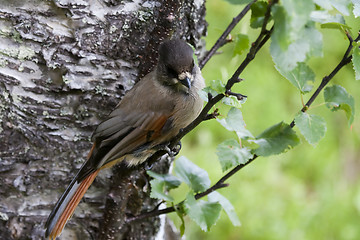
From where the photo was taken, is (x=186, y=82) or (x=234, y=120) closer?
(x=234, y=120)

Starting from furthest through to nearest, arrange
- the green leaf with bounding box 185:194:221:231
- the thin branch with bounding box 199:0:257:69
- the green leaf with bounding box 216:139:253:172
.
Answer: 1. the thin branch with bounding box 199:0:257:69
2. the green leaf with bounding box 185:194:221:231
3. the green leaf with bounding box 216:139:253:172

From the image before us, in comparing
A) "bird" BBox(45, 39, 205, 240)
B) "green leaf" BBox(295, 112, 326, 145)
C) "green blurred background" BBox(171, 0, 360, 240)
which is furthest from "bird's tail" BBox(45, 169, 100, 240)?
"green blurred background" BBox(171, 0, 360, 240)

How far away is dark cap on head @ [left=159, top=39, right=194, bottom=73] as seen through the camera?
186cm

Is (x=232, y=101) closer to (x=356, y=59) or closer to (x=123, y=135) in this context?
(x=356, y=59)

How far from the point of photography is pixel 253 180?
13.0 ft

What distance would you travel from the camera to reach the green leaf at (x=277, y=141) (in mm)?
1576

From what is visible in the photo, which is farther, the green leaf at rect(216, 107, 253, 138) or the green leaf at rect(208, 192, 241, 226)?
the green leaf at rect(208, 192, 241, 226)

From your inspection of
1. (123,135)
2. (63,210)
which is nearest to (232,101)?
(123,135)

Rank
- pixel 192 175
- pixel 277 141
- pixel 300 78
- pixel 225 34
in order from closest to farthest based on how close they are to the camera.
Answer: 1. pixel 300 78
2. pixel 277 141
3. pixel 192 175
4. pixel 225 34

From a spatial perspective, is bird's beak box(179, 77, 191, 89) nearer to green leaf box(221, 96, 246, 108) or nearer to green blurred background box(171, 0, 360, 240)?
green leaf box(221, 96, 246, 108)

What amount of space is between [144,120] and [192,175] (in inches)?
12.9

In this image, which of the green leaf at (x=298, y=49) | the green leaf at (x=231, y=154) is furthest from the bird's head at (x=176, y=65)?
the green leaf at (x=298, y=49)

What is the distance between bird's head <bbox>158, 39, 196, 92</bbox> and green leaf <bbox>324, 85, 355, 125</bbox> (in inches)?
21.6

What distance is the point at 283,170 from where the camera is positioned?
4281 mm
